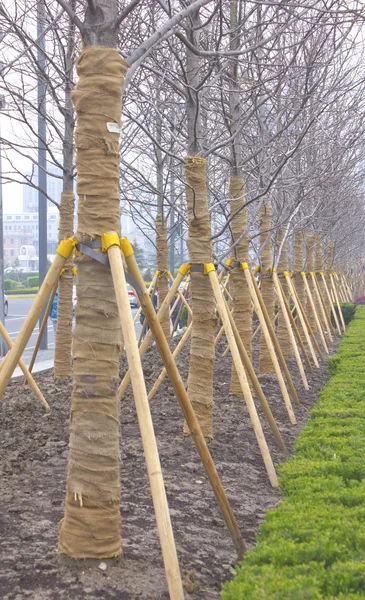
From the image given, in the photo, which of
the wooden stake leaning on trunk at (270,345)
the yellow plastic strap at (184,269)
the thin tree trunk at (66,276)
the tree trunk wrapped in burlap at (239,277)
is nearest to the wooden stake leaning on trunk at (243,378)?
the yellow plastic strap at (184,269)

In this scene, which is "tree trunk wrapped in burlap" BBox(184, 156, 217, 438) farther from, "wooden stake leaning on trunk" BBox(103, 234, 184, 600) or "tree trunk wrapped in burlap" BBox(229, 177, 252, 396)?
"wooden stake leaning on trunk" BBox(103, 234, 184, 600)

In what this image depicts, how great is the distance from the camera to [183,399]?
3.69m

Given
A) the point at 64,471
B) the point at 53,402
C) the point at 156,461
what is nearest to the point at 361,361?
A: the point at 53,402

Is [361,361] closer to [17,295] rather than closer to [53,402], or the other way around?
[53,402]

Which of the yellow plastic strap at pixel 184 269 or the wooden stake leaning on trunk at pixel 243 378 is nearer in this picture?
the wooden stake leaning on trunk at pixel 243 378

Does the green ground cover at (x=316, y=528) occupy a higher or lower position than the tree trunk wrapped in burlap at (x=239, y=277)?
lower

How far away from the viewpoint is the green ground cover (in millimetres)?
2859

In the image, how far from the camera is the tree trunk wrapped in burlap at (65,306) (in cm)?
930

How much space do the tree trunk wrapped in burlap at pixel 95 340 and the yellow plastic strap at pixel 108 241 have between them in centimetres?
7

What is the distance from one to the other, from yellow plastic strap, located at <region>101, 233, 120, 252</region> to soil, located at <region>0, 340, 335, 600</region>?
152 cm

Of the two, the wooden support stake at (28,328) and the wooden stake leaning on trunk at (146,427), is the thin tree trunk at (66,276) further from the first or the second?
the wooden stake leaning on trunk at (146,427)

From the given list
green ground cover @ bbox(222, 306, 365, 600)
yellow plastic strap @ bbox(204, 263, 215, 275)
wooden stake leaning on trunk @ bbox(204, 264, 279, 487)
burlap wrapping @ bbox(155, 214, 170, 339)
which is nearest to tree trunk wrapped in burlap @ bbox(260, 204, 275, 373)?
burlap wrapping @ bbox(155, 214, 170, 339)

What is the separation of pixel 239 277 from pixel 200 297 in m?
2.19

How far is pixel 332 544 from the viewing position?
329 centimetres
